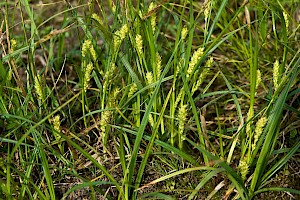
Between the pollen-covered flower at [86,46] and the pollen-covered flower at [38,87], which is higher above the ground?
the pollen-covered flower at [86,46]

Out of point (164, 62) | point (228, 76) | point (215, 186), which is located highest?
point (164, 62)

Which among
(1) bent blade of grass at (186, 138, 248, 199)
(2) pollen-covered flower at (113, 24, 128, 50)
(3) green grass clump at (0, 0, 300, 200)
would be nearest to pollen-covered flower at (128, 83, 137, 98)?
(3) green grass clump at (0, 0, 300, 200)

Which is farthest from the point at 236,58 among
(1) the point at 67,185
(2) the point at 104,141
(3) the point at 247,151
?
(1) the point at 67,185

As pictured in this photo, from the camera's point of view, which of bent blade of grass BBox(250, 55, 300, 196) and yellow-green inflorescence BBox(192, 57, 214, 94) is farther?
yellow-green inflorescence BBox(192, 57, 214, 94)

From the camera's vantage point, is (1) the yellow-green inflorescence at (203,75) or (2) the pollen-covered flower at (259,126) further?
(1) the yellow-green inflorescence at (203,75)

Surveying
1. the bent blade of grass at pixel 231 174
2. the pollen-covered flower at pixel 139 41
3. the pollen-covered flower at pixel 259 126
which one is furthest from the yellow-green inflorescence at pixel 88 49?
the pollen-covered flower at pixel 259 126

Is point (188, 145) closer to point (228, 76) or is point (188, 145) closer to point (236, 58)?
point (228, 76)

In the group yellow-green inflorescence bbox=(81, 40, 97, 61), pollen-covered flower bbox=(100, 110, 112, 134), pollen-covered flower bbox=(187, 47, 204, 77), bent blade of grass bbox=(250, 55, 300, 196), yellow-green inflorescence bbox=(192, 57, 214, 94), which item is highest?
yellow-green inflorescence bbox=(81, 40, 97, 61)

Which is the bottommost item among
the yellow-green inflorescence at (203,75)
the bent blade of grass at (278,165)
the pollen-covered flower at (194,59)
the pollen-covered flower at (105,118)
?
the bent blade of grass at (278,165)

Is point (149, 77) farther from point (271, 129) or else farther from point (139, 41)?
point (271, 129)

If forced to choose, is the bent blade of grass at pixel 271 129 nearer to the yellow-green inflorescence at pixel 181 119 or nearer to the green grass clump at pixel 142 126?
the green grass clump at pixel 142 126

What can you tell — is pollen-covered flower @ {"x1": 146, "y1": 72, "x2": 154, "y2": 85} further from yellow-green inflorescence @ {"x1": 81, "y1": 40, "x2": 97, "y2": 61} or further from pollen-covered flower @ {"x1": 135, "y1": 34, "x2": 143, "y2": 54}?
yellow-green inflorescence @ {"x1": 81, "y1": 40, "x2": 97, "y2": 61}
